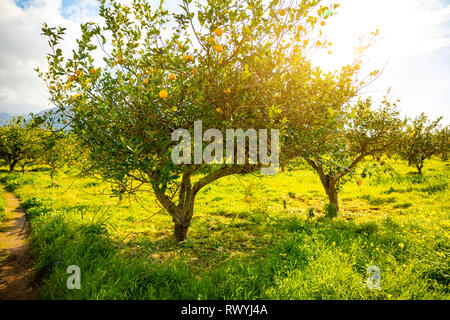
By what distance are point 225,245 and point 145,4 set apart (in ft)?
20.0

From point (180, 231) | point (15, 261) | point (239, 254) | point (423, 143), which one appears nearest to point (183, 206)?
point (180, 231)

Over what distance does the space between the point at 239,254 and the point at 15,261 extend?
5098mm

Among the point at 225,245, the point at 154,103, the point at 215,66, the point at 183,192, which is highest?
the point at 215,66

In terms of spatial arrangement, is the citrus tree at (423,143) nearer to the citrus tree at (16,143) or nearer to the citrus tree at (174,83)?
the citrus tree at (174,83)

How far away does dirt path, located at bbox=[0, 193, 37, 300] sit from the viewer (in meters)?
3.67

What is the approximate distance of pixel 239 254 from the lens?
562 cm

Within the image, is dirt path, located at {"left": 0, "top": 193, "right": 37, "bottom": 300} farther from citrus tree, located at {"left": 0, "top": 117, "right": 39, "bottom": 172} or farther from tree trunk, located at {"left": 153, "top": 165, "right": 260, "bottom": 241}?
citrus tree, located at {"left": 0, "top": 117, "right": 39, "bottom": 172}

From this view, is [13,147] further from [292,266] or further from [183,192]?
[292,266]

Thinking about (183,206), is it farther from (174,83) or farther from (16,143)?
(16,143)

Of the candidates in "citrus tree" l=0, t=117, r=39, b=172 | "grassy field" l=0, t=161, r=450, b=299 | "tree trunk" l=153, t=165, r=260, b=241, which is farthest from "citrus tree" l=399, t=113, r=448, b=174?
"citrus tree" l=0, t=117, r=39, b=172

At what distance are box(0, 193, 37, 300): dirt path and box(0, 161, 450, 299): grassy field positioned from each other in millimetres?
215
